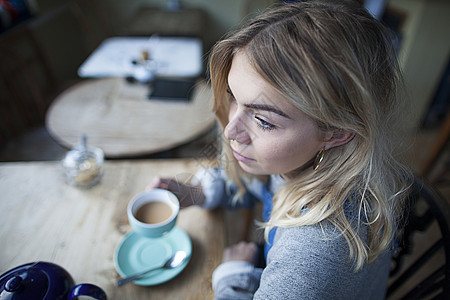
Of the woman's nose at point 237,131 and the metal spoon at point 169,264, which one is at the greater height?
the woman's nose at point 237,131

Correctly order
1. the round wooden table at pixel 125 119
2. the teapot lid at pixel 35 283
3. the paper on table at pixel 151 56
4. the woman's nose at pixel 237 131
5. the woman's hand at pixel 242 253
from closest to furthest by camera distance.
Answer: the teapot lid at pixel 35 283, the woman's nose at pixel 237 131, the woman's hand at pixel 242 253, the round wooden table at pixel 125 119, the paper on table at pixel 151 56

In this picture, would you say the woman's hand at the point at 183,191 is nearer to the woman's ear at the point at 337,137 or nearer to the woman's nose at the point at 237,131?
the woman's nose at the point at 237,131

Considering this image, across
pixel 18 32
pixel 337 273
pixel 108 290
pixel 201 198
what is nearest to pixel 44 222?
pixel 108 290

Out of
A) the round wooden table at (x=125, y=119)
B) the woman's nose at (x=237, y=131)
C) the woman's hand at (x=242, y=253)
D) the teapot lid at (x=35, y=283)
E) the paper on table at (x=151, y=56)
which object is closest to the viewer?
the teapot lid at (x=35, y=283)

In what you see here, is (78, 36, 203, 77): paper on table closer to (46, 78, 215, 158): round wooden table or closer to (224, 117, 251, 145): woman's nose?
(46, 78, 215, 158): round wooden table

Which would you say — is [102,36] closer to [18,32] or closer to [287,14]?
[18,32]

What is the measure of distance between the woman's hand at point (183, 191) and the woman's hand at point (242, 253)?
0.16m

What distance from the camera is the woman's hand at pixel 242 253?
0.79m

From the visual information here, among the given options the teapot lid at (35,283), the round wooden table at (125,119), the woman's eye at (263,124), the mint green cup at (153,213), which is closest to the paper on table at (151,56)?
the round wooden table at (125,119)

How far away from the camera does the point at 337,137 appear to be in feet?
1.90

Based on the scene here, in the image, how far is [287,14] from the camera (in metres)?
0.56

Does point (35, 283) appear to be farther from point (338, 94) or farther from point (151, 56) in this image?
point (151, 56)

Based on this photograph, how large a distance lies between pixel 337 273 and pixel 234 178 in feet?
1.33

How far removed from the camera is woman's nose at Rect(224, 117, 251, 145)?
602 millimetres
